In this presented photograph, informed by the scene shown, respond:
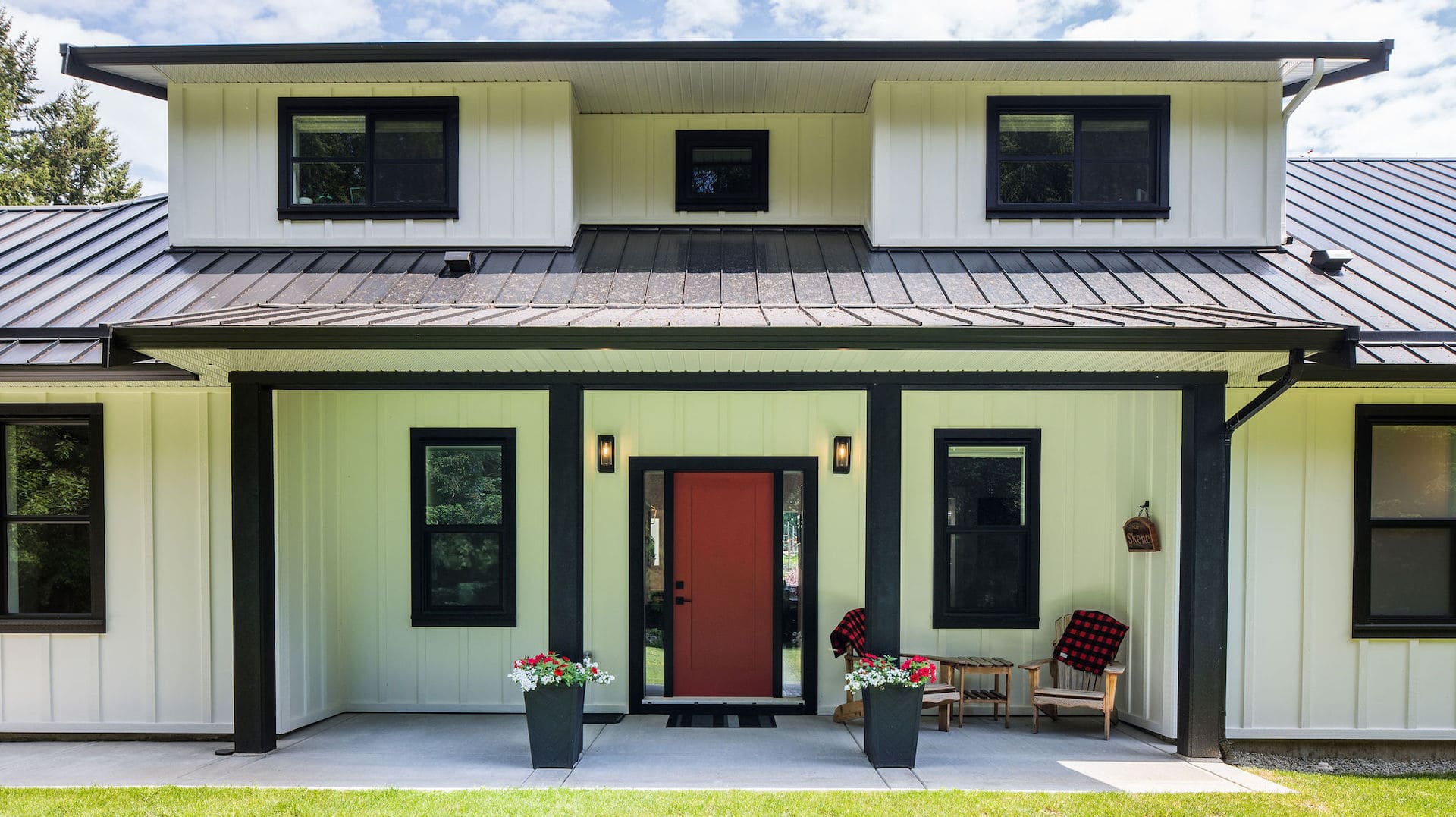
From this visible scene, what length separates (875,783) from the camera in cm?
511

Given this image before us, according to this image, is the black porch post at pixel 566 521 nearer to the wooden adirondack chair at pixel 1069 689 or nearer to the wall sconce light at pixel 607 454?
the wall sconce light at pixel 607 454

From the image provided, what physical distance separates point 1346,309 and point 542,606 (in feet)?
20.1

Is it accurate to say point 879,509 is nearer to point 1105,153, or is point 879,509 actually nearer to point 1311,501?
point 1311,501

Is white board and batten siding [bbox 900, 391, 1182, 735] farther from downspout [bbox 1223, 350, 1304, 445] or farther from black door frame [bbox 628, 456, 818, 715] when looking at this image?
downspout [bbox 1223, 350, 1304, 445]

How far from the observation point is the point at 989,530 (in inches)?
279

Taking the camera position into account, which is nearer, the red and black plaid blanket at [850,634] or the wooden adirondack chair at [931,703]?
the wooden adirondack chair at [931,703]

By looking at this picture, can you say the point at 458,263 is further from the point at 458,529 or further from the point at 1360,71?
the point at 1360,71

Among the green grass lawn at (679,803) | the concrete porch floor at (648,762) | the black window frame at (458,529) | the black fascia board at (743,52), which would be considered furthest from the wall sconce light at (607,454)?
the black fascia board at (743,52)

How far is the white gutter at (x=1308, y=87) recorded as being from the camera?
6567mm

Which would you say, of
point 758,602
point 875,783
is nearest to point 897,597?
point 875,783

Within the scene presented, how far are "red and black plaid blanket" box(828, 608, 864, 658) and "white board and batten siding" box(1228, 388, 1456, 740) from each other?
254 centimetres

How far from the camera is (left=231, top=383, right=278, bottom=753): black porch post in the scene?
560 centimetres

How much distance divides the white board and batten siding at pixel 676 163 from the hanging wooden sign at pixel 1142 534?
3266 mm

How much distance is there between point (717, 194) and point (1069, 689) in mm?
4869
